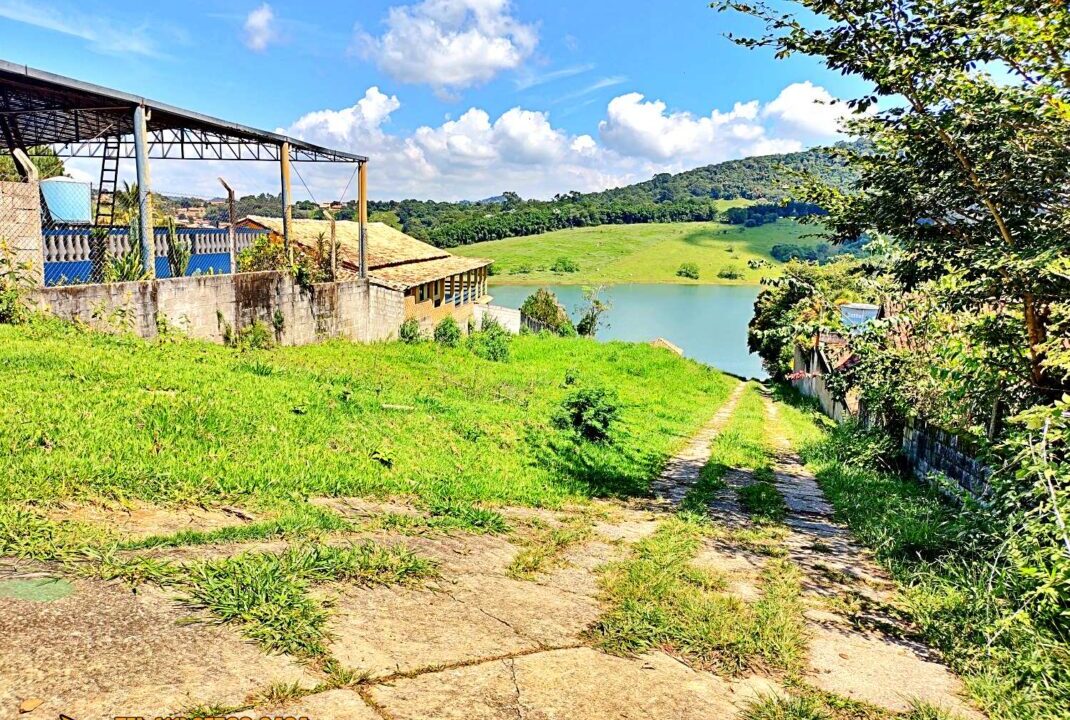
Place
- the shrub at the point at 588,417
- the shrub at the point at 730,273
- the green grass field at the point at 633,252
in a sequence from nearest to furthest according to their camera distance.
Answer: the shrub at the point at 588,417, the green grass field at the point at 633,252, the shrub at the point at 730,273

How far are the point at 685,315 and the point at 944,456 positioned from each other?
59.4 metres

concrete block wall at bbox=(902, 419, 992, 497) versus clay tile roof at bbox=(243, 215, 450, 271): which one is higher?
clay tile roof at bbox=(243, 215, 450, 271)

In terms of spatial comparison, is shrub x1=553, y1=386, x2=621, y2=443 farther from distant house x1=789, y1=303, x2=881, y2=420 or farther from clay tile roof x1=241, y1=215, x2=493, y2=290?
distant house x1=789, y1=303, x2=881, y2=420

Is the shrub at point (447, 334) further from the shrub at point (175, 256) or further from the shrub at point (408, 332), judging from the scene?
the shrub at point (175, 256)

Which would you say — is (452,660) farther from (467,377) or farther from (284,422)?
(467,377)

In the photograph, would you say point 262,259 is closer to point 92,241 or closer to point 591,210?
point 92,241

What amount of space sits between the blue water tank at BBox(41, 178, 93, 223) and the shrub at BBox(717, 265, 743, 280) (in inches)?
3129

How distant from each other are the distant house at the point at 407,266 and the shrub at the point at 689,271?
59.3 meters

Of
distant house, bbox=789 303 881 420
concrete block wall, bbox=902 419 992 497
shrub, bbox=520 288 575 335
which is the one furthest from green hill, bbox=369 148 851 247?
concrete block wall, bbox=902 419 992 497

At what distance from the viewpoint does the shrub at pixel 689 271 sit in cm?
8675

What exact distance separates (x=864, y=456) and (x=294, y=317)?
12.2 metres

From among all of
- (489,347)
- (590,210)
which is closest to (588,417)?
(489,347)

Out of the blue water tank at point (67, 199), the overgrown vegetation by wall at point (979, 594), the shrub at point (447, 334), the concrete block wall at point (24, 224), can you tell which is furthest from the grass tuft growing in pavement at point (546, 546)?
the shrub at point (447, 334)

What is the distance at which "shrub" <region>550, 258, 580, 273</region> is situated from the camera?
8294cm
